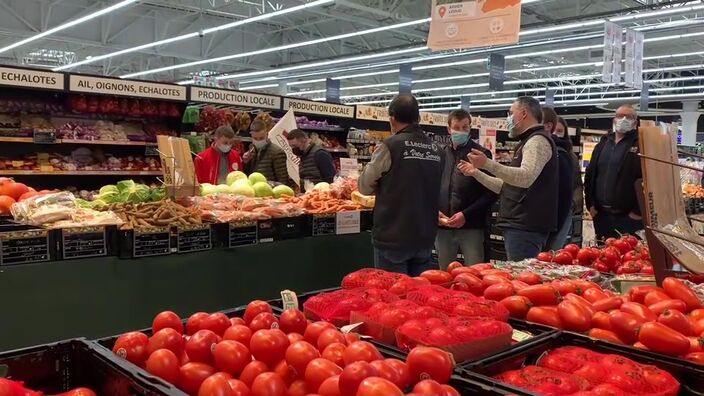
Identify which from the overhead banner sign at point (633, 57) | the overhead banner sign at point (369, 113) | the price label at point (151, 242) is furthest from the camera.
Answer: the overhead banner sign at point (633, 57)

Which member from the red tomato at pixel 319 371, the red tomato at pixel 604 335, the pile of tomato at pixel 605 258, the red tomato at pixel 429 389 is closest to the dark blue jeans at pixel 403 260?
the pile of tomato at pixel 605 258

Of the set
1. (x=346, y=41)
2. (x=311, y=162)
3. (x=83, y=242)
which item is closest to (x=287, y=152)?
(x=311, y=162)

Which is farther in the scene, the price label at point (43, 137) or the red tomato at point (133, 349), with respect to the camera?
the price label at point (43, 137)

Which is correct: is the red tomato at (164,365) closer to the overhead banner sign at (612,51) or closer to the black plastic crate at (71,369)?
the black plastic crate at (71,369)

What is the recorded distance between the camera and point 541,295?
2174 millimetres

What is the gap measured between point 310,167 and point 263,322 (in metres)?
4.76

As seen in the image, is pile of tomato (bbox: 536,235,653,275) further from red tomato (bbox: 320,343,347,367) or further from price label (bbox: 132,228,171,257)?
price label (bbox: 132,228,171,257)

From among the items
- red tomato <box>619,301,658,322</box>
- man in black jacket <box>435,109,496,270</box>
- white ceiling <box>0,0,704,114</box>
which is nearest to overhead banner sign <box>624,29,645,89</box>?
white ceiling <box>0,0,704,114</box>

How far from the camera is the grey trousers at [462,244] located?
186 inches

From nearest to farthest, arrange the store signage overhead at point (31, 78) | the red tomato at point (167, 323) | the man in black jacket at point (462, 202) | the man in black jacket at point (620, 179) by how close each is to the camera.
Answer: the red tomato at point (167, 323) → the man in black jacket at point (462, 202) → the man in black jacket at point (620, 179) → the store signage overhead at point (31, 78)

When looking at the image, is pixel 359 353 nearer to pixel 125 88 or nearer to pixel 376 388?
pixel 376 388

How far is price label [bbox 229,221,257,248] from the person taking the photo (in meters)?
4.21

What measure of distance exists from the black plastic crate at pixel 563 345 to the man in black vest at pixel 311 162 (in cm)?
465

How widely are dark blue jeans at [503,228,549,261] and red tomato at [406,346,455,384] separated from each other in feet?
9.95
